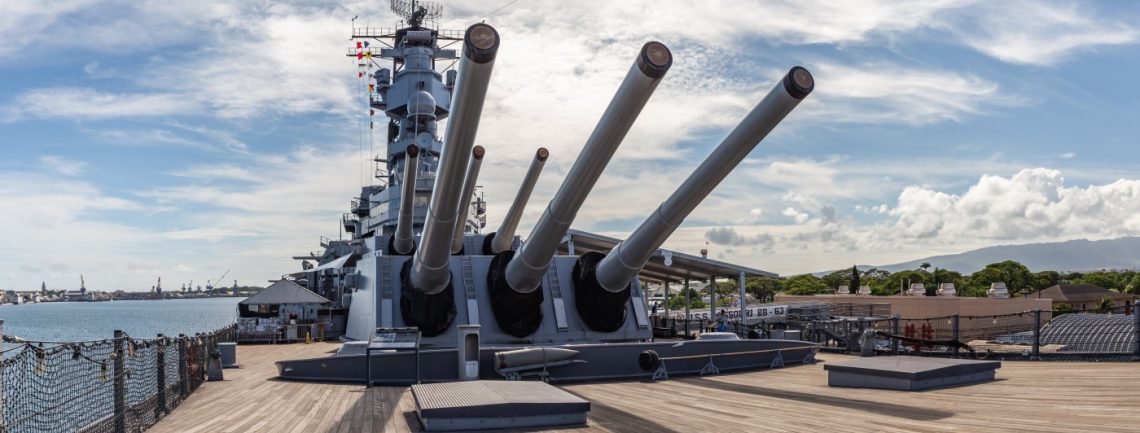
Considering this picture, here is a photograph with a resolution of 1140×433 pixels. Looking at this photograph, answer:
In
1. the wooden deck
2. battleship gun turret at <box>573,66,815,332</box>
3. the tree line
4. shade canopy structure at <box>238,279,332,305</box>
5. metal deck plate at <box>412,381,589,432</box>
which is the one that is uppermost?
battleship gun turret at <box>573,66,815,332</box>

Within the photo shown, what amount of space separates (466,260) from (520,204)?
89.2 inches

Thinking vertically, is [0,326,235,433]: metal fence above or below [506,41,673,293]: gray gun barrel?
Result: below

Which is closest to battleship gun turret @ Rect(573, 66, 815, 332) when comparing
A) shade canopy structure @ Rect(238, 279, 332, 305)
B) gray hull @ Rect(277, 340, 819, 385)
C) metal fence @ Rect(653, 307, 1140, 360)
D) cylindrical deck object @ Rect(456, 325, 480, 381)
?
gray hull @ Rect(277, 340, 819, 385)

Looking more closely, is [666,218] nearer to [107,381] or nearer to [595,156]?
[595,156]

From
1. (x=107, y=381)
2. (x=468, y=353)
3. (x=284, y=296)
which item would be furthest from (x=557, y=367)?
(x=284, y=296)

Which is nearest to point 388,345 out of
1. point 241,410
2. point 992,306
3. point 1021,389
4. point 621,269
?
point 241,410

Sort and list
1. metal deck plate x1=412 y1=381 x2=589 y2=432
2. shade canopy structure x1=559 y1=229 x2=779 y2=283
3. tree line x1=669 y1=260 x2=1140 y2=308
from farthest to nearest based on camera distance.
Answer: tree line x1=669 y1=260 x2=1140 y2=308 < shade canopy structure x1=559 y1=229 x2=779 y2=283 < metal deck plate x1=412 y1=381 x2=589 y2=432

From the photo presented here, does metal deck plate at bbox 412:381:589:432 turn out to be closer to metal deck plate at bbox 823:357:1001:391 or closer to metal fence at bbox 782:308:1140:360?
metal deck plate at bbox 823:357:1001:391

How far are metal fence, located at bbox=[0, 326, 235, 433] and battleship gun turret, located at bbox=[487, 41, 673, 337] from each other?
17.4 ft

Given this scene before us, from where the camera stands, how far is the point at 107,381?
28.6 ft

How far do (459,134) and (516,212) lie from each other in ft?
26.1

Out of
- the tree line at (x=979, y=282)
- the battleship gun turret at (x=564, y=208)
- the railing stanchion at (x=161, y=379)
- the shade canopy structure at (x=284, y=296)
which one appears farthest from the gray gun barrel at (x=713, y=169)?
the tree line at (x=979, y=282)

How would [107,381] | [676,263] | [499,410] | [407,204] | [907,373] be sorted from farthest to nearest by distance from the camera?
1. [676,263]
2. [407,204]
3. [907,373]
4. [107,381]
5. [499,410]

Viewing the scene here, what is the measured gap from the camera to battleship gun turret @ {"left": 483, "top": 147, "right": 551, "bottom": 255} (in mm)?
15456
